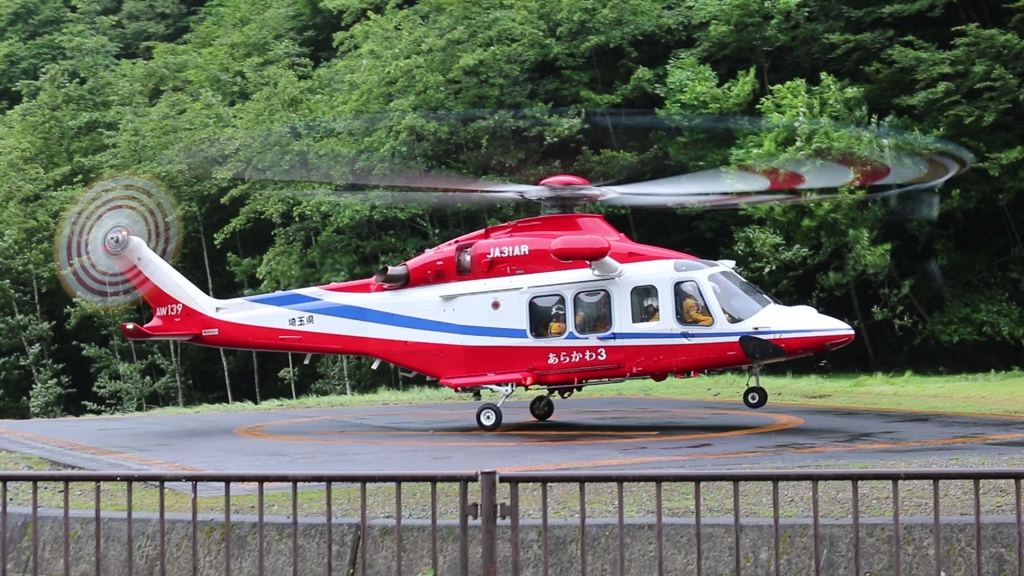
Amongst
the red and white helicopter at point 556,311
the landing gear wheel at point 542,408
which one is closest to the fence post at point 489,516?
the red and white helicopter at point 556,311

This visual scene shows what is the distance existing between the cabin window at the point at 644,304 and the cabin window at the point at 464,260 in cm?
202

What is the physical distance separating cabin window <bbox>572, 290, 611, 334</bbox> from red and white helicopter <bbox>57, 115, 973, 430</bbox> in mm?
12

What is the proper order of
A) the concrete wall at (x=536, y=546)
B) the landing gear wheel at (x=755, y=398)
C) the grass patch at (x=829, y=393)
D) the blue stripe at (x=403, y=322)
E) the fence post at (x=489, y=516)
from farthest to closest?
the grass patch at (x=829, y=393) < the landing gear wheel at (x=755, y=398) < the blue stripe at (x=403, y=322) < the concrete wall at (x=536, y=546) < the fence post at (x=489, y=516)

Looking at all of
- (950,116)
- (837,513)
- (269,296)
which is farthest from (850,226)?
(837,513)

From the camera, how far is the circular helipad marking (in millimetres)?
12641

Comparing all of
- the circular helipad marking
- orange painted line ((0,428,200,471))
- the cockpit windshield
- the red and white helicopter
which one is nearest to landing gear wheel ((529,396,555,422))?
the red and white helicopter

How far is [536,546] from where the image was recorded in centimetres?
648

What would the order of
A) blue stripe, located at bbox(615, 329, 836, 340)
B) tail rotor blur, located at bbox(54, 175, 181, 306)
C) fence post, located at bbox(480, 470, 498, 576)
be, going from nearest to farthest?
1. fence post, located at bbox(480, 470, 498, 576)
2. blue stripe, located at bbox(615, 329, 836, 340)
3. tail rotor blur, located at bbox(54, 175, 181, 306)

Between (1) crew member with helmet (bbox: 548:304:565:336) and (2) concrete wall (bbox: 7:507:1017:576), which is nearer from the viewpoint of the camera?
(2) concrete wall (bbox: 7:507:1017:576)

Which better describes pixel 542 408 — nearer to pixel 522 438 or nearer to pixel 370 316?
pixel 522 438

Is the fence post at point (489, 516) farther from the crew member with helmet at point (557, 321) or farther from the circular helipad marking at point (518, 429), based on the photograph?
the crew member with helmet at point (557, 321)

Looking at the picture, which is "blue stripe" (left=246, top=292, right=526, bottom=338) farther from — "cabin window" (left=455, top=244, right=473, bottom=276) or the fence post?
the fence post

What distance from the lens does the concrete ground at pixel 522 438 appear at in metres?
10.5

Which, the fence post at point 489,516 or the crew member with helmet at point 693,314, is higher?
the fence post at point 489,516
